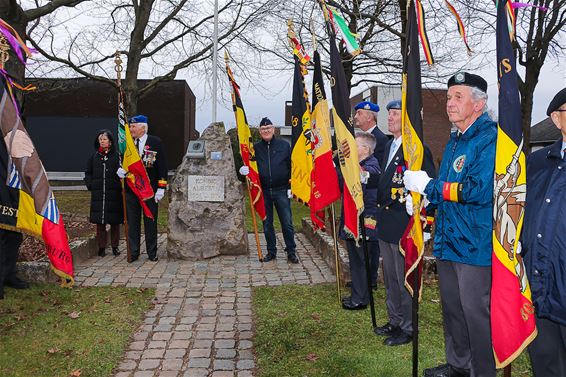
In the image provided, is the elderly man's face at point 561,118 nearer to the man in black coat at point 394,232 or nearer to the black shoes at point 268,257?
the man in black coat at point 394,232

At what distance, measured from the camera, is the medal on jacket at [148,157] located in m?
7.40

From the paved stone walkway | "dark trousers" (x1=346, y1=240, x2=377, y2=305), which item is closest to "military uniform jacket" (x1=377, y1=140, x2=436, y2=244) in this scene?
"dark trousers" (x1=346, y1=240, x2=377, y2=305)

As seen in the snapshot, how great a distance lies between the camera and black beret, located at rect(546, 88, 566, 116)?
8.61 feet

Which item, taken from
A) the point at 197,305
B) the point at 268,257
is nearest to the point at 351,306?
the point at 197,305

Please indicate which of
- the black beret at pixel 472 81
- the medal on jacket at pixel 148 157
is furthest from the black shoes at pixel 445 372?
the medal on jacket at pixel 148 157

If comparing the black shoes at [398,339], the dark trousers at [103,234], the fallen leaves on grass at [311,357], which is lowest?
the fallen leaves on grass at [311,357]

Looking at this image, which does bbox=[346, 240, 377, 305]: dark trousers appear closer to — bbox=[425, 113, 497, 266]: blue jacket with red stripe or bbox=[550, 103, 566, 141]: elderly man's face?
bbox=[425, 113, 497, 266]: blue jacket with red stripe

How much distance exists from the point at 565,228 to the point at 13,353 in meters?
4.16

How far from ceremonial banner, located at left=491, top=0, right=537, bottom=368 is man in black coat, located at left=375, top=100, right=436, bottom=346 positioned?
1.42 meters

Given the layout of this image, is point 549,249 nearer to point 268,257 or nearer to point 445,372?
point 445,372

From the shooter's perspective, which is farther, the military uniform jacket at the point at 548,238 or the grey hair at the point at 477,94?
the grey hair at the point at 477,94

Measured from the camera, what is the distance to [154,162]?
7.47 m

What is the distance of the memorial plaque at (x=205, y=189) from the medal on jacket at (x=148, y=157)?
637 mm

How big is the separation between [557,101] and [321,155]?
2.99m
